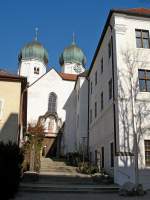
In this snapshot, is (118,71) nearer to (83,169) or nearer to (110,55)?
(110,55)

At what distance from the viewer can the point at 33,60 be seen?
4866cm

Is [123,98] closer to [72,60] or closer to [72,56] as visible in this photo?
[72,60]

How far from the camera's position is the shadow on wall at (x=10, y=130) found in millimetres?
18172

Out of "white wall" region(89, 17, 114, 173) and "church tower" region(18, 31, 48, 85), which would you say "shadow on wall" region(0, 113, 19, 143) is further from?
"church tower" region(18, 31, 48, 85)

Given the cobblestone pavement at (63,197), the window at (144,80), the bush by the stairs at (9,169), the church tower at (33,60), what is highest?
the church tower at (33,60)

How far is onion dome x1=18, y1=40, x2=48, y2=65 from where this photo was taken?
48.9 m

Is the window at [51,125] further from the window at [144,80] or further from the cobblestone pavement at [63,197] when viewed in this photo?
the cobblestone pavement at [63,197]

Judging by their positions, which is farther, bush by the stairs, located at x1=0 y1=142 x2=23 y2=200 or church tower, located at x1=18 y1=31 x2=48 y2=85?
church tower, located at x1=18 y1=31 x2=48 y2=85

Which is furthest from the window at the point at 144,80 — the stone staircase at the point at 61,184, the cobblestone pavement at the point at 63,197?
the cobblestone pavement at the point at 63,197

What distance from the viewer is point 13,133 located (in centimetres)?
1831

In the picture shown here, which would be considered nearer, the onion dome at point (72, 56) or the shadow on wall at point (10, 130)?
the shadow on wall at point (10, 130)

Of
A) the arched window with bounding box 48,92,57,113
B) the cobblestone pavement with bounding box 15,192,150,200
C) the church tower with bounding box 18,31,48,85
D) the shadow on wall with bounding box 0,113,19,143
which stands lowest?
the cobblestone pavement with bounding box 15,192,150,200

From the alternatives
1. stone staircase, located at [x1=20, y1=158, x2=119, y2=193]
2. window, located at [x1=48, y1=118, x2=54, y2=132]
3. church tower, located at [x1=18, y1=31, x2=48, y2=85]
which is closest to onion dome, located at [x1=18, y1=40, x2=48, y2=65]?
church tower, located at [x1=18, y1=31, x2=48, y2=85]

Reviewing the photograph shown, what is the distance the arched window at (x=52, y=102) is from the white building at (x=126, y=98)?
658 inches
